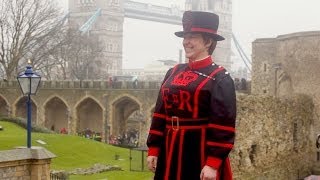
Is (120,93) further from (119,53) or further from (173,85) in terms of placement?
(119,53)

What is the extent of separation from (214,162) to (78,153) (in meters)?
19.4

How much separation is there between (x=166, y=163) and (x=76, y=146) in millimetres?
19902

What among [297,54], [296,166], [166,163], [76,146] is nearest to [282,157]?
[296,166]

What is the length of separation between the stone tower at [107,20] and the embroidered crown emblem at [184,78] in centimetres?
11642

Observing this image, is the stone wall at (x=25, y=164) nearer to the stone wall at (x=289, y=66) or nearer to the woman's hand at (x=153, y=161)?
the woman's hand at (x=153, y=161)

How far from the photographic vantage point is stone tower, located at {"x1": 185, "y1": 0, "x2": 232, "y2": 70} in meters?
162

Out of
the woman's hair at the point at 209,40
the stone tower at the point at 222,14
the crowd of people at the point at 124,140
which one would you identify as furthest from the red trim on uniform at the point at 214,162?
the stone tower at the point at 222,14

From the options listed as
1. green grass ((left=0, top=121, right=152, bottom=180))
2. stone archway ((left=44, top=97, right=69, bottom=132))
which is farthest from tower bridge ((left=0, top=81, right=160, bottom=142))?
green grass ((left=0, top=121, right=152, bottom=180))

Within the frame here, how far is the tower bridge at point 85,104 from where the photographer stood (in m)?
43.0

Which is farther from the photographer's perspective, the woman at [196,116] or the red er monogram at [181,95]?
the red er monogram at [181,95]

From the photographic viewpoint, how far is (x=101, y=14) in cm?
12838

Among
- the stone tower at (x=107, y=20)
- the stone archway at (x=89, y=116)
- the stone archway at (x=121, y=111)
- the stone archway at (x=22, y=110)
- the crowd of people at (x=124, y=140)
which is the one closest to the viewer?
the crowd of people at (x=124, y=140)

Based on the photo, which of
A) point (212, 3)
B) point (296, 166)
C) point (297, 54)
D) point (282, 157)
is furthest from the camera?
point (212, 3)

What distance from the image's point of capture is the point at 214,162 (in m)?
5.07
